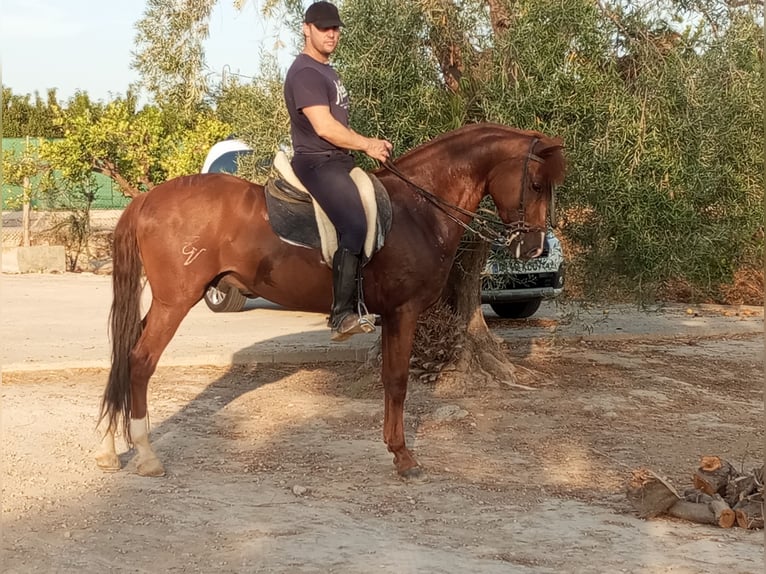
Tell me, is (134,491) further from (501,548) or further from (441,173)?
(441,173)

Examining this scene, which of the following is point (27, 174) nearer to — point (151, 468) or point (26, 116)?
point (151, 468)

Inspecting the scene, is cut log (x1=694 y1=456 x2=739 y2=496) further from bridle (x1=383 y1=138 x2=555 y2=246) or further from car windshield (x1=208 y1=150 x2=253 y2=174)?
car windshield (x1=208 y1=150 x2=253 y2=174)

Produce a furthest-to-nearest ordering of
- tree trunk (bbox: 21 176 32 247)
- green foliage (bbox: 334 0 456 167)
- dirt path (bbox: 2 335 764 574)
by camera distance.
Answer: tree trunk (bbox: 21 176 32 247)
green foliage (bbox: 334 0 456 167)
dirt path (bbox: 2 335 764 574)

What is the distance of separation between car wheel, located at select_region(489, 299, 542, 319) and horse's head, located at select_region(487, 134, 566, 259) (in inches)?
286

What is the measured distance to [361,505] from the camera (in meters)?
5.80

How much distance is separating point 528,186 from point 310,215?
149 cm

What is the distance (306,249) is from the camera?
21.2 feet

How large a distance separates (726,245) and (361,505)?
4.58m

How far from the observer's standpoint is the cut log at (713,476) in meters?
5.75

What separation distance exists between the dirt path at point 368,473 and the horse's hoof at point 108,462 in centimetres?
8

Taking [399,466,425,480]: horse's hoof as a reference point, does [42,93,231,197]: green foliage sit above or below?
above

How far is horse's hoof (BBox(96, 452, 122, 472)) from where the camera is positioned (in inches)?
255

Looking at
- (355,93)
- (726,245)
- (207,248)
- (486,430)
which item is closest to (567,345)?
(726,245)

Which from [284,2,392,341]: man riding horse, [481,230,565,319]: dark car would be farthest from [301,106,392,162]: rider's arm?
[481,230,565,319]: dark car
